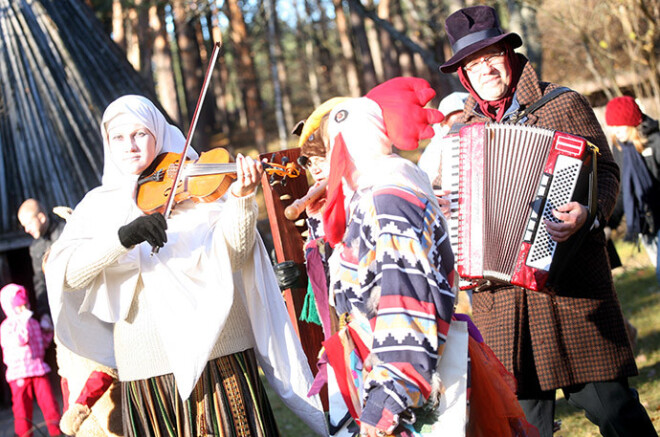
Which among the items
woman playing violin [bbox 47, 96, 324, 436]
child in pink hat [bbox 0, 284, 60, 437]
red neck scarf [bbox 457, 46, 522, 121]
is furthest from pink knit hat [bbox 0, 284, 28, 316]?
red neck scarf [bbox 457, 46, 522, 121]

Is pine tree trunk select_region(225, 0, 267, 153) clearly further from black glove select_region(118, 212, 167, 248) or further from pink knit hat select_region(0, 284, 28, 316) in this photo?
black glove select_region(118, 212, 167, 248)

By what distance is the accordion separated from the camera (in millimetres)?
3152

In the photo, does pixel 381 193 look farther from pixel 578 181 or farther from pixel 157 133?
pixel 157 133

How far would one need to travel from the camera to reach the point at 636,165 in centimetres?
627

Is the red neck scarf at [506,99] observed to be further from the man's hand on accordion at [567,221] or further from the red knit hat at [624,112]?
the red knit hat at [624,112]

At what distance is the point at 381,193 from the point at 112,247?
117 cm

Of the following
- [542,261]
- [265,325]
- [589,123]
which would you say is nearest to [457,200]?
[542,261]

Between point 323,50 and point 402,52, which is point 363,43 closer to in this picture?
point 402,52

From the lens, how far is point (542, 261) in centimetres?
317

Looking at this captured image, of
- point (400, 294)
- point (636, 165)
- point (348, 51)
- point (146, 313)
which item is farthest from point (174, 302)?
point (348, 51)

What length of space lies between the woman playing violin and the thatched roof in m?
5.95

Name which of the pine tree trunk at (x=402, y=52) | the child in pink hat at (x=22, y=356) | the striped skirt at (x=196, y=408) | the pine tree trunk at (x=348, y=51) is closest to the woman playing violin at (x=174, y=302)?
the striped skirt at (x=196, y=408)

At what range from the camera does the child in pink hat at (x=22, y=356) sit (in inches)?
265

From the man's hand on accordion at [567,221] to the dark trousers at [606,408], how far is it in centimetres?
69
